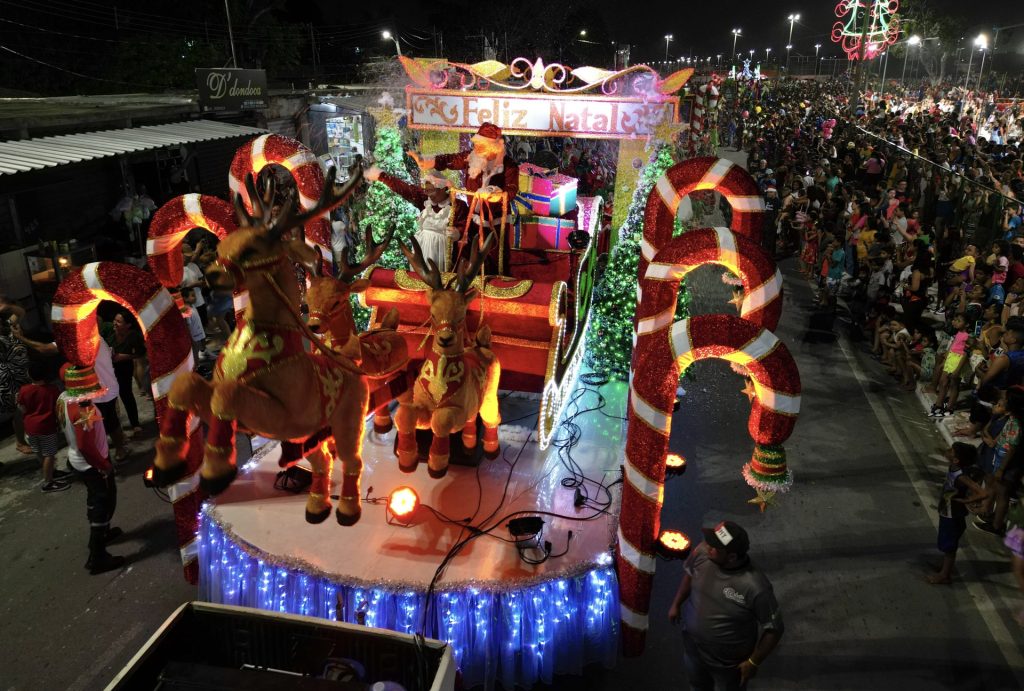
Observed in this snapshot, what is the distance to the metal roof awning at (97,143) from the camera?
923 cm

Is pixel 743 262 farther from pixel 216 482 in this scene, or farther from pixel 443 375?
pixel 216 482

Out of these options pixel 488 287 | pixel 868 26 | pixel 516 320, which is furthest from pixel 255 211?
pixel 868 26

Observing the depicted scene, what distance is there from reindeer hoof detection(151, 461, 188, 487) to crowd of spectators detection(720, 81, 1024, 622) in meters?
4.95

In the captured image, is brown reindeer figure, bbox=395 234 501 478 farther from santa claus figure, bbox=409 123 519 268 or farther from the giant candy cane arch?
the giant candy cane arch

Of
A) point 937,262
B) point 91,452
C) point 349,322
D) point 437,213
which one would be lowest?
point 91,452

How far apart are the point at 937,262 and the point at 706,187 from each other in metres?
8.39

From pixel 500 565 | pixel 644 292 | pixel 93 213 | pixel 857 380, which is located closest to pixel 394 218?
pixel 644 292

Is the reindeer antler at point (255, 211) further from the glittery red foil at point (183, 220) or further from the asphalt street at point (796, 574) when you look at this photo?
the asphalt street at point (796, 574)

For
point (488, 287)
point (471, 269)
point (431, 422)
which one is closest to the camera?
point (471, 269)

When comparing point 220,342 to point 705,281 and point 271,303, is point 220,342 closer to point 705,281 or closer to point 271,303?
point 271,303

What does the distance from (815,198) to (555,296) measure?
11515mm

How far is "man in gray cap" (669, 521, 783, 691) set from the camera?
12.6 feet

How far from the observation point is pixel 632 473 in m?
4.54

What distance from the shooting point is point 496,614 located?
15.2 ft
